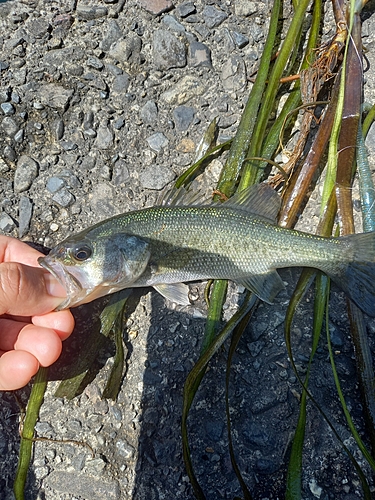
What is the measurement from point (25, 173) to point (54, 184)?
0.94 ft

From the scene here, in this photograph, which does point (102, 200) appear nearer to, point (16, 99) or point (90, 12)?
point (16, 99)

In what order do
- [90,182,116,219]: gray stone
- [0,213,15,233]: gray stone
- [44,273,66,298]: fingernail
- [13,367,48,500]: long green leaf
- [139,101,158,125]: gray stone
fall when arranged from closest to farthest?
1. [44,273,66,298]: fingernail
2. [13,367,48,500]: long green leaf
3. [0,213,15,233]: gray stone
4. [90,182,116,219]: gray stone
5. [139,101,158,125]: gray stone

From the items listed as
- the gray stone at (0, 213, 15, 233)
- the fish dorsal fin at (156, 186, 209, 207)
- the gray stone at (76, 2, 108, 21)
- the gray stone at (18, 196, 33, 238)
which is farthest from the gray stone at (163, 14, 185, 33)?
the gray stone at (0, 213, 15, 233)

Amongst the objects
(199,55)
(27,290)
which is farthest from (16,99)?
(27,290)

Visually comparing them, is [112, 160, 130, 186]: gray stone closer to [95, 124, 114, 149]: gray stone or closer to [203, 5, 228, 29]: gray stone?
[95, 124, 114, 149]: gray stone

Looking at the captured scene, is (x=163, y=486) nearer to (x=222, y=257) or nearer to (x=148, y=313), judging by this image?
(x=148, y=313)

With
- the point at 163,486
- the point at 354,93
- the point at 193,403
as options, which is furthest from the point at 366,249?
the point at 163,486

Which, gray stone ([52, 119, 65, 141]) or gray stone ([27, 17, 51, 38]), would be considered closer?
gray stone ([52, 119, 65, 141])

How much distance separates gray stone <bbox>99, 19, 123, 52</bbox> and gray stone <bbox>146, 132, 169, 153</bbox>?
1.05 m

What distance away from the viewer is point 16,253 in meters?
3.41

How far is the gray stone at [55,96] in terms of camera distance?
4102 mm

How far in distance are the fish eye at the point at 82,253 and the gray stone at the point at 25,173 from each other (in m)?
1.19

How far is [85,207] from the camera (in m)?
3.92

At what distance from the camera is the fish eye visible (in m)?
3.11
